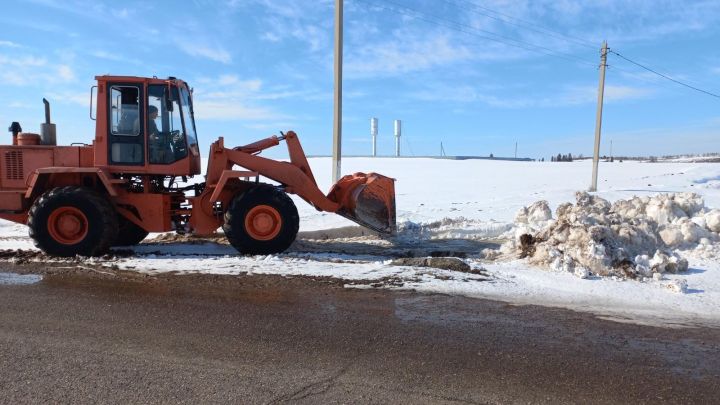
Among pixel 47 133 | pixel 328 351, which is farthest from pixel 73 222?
pixel 328 351

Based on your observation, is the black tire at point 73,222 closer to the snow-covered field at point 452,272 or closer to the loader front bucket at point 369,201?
the snow-covered field at point 452,272

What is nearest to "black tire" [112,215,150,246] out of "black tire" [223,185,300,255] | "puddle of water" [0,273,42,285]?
"black tire" [223,185,300,255]

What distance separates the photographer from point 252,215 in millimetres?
8250

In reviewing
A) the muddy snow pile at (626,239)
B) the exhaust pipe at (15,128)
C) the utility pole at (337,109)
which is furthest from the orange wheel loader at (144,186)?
the utility pole at (337,109)

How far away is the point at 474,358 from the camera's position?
4.18 metres

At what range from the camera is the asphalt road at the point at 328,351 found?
11.6 ft

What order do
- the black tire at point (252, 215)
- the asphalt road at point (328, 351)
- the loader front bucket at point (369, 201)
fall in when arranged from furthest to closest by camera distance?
the loader front bucket at point (369, 201) < the black tire at point (252, 215) < the asphalt road at point (328, 351)

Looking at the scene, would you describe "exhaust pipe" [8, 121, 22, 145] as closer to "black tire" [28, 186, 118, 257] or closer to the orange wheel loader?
the orange wheel loader

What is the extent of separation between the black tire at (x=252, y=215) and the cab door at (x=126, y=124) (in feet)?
5.60

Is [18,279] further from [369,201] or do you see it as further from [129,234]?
[369,201]

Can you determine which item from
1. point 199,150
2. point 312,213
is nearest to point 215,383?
point 199,150

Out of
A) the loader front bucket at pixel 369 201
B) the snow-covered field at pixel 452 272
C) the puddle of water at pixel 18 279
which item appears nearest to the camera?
the snow-covered field at pixel 452 272

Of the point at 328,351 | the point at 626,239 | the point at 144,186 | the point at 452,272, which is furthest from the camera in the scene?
the point at 144,186

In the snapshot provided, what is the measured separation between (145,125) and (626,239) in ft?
23.8
